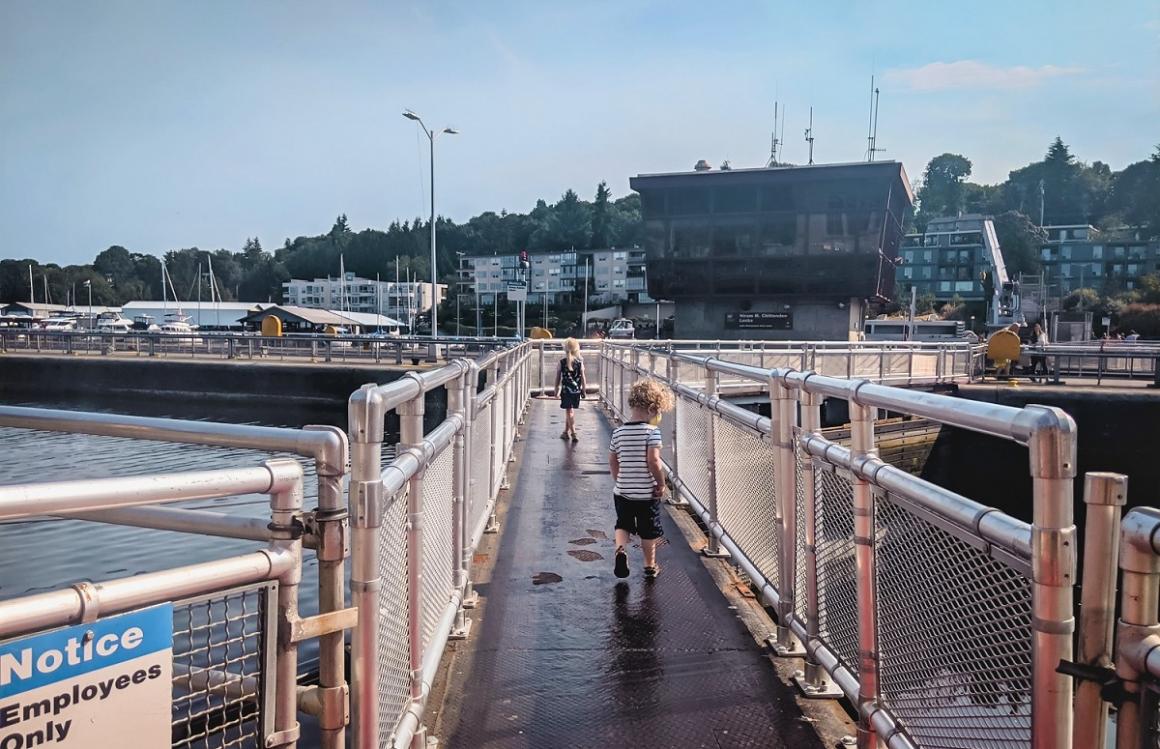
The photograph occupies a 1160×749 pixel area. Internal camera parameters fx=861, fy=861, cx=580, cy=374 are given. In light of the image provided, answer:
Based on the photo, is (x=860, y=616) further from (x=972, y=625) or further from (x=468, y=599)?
(x=468, y=599)

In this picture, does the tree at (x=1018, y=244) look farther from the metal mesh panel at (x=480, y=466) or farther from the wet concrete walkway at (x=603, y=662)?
the wet concrete walkway at (x=603, y=662)

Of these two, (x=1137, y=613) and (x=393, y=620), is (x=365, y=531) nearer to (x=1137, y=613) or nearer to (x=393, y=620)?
(x=393, y=620)

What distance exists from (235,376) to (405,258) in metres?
150

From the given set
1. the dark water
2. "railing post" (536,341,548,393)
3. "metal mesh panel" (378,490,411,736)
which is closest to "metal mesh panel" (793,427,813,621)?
"metal mesh panel" (378,490,411,736)

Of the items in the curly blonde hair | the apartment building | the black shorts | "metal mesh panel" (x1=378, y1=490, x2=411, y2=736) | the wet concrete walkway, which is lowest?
the wet concrete walkway

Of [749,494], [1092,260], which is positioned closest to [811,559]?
[749,494]

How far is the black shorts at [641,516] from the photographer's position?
20.1 feet

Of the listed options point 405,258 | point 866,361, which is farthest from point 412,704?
point 405,258

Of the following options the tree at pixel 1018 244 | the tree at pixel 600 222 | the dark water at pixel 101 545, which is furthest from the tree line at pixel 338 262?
the dark water at pixel 101 545

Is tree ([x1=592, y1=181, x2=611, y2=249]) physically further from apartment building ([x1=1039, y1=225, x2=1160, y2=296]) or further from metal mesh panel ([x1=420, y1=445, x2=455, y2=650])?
metal mesh panel ([x1=420, y1=445, x2=455, y2=650])

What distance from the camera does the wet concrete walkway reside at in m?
3.87

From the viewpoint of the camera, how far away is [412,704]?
337cm

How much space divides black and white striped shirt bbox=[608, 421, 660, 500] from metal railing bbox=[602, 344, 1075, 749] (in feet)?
2.47

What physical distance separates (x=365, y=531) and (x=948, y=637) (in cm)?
192
